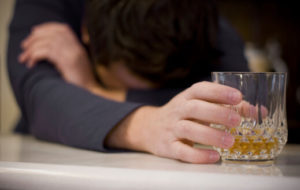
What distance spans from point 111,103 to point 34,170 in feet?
0.68

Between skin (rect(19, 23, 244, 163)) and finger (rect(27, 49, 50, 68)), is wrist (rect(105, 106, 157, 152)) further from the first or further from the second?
finger (rect(27, 49, 50, 68))

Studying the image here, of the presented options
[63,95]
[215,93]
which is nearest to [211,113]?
[215,93]

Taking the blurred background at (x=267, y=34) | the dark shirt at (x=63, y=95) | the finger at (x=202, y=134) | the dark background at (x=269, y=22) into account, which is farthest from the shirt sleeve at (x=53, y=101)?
the dark background at (x=269, y=22)

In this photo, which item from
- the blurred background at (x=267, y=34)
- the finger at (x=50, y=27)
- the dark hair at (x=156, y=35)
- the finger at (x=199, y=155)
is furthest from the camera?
the blurred background at (x=267, y=34)

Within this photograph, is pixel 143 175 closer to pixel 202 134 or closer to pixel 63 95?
pixel 202 134

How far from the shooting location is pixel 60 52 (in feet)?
2.80

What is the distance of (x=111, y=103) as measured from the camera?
22.5 inches

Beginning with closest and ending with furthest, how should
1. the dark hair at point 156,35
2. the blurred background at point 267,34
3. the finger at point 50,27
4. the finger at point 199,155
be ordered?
the finger at point 199,155, the dark hair at point 156,35, the finger at point 50,27, the blurred background at point 267,34

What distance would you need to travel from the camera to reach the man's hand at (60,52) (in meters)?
0.82

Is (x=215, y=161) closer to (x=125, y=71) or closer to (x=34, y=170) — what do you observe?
(x=34, y=170)

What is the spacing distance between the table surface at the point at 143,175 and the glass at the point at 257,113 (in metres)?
0.02

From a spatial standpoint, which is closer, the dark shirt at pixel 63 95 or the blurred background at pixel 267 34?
the dark shirt at pixel 63 95

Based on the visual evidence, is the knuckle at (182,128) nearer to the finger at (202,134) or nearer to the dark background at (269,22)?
the finger at (202,134)

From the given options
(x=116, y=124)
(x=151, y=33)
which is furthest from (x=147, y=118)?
(x=151, y=33)
